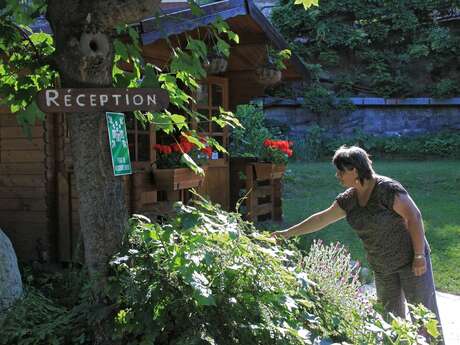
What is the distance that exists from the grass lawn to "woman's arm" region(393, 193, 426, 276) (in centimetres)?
296

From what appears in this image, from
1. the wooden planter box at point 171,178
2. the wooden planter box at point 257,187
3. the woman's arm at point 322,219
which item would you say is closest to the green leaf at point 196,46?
the woman's arm at point 322,219

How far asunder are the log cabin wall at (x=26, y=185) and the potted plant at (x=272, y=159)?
10.6 feet

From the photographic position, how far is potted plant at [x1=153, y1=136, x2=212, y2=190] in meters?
6.27

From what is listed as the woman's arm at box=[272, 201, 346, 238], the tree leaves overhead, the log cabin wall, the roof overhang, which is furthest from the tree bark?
the log cabin wall

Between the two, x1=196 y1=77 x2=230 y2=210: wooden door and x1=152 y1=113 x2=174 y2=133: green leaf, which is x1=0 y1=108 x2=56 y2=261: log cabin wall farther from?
x1=152 y1=113 x2=174 y2=133: green leaf

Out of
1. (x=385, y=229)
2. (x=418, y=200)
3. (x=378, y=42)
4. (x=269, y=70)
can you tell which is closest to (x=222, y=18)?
(x=385, y=229)

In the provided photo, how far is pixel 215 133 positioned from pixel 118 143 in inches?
219

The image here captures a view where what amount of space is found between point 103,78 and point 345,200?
187cm

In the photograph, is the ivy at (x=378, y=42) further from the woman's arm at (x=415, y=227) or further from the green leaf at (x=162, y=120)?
the green leaf at (x=162, y=120)

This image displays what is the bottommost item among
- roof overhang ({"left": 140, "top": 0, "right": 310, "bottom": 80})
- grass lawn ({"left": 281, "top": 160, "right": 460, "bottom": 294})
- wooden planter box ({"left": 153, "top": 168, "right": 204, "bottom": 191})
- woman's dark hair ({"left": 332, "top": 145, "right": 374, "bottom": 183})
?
grass lawn ({"left": 281, "top": 160, "right": 460, "bottom": 294})

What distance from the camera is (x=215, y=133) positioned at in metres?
8.46

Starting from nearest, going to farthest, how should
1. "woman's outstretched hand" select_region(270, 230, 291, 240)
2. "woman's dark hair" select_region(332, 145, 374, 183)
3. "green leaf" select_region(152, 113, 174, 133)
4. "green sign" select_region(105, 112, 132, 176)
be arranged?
"green sign" select_region(105, 112, 132, 176) → "green leaf" select_region(152, 113, 174, 133) → "woman's outstretched hand" select_region(270, 230, 291, 240) → "woman's dark hair" select_region(332, 145, 374, 183)

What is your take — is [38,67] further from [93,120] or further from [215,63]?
[215,63]

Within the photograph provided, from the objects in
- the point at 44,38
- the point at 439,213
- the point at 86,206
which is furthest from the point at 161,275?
the point at 439,213
